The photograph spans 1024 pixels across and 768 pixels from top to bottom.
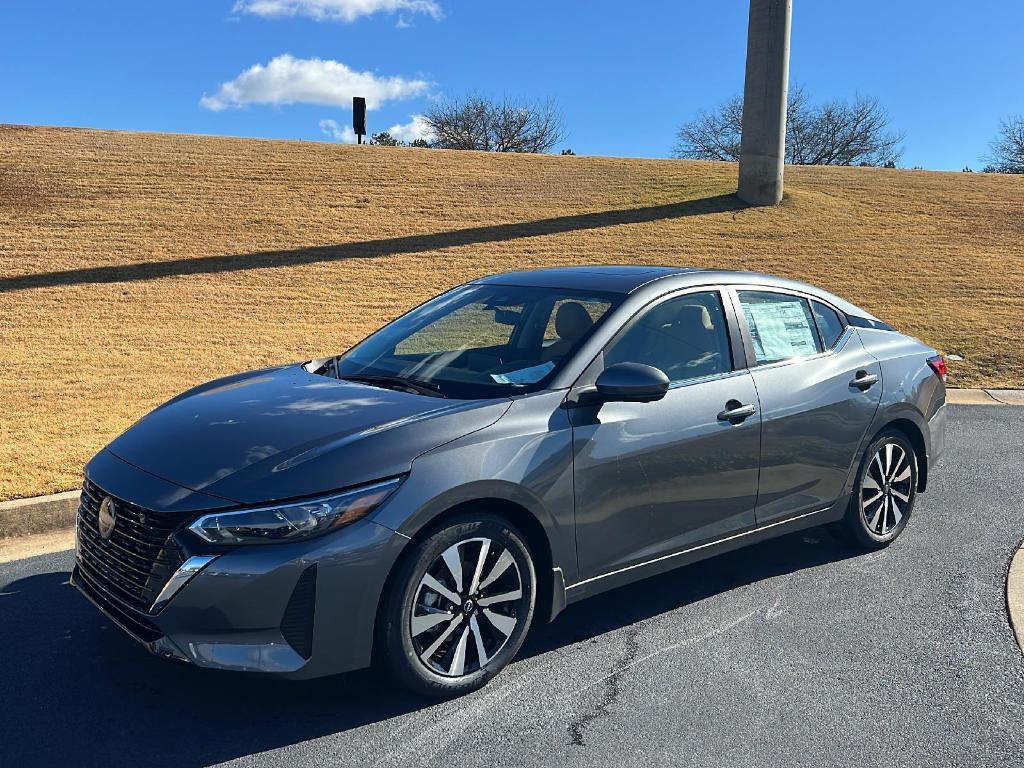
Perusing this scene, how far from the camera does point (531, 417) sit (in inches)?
148

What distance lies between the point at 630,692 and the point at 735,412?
1.38 meters

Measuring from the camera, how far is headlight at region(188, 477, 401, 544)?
10.4ft

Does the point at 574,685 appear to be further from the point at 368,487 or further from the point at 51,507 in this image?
the point at 51,507

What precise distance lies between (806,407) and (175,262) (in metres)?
16.0

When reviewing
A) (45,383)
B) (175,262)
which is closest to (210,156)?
(175,262)

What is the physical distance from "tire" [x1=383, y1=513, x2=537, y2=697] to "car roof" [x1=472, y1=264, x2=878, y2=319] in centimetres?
144

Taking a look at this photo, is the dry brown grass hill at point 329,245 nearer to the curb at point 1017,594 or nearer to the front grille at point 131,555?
the front grille at point 131,555

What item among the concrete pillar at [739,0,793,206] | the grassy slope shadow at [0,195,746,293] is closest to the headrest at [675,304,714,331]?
the grassy slope shadow at [0,195,746,293]

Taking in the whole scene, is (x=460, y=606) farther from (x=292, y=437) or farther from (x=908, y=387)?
(x=908, y=387)

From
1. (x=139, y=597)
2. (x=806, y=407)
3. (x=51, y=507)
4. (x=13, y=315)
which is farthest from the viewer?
(x=13, y=315)

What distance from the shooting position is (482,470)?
11.5 feet

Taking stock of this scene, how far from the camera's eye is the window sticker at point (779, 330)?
477 centimetres

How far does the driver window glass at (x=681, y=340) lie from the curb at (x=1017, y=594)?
5.75 feet

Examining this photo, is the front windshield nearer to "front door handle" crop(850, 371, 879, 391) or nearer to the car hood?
the car hood
